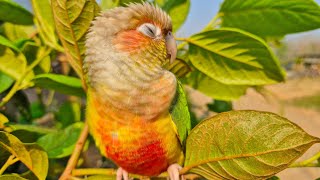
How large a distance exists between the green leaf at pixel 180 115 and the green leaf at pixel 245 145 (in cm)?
9

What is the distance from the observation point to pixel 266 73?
57 centimetres

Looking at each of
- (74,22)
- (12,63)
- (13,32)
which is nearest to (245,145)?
(74,22)

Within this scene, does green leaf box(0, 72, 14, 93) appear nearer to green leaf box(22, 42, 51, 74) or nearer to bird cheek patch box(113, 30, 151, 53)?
green leaf box(22, 42, 51, 74)

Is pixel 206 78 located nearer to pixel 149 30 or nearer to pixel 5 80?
pixel 149 30

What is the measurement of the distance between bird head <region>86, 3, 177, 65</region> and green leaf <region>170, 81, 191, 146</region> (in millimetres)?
55

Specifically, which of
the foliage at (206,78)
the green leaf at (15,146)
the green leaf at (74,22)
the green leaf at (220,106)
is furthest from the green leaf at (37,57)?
the green leaf at (220,106)

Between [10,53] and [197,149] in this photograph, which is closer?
[197,149]

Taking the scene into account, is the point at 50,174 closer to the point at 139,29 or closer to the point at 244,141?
the point at 139,29

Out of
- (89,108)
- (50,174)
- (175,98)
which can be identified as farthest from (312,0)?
(50,174)

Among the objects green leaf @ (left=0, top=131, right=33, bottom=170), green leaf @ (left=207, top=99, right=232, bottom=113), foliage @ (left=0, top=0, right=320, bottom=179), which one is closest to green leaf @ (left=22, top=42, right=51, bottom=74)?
foliage @ (left=0, top=0, right=320, bottom=179)

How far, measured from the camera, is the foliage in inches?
16.1

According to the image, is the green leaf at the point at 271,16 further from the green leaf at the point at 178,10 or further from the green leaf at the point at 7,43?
the green leaf at the point at 7,43

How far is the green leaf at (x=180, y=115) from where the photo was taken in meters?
0.57

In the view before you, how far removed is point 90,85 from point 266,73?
24 cm
